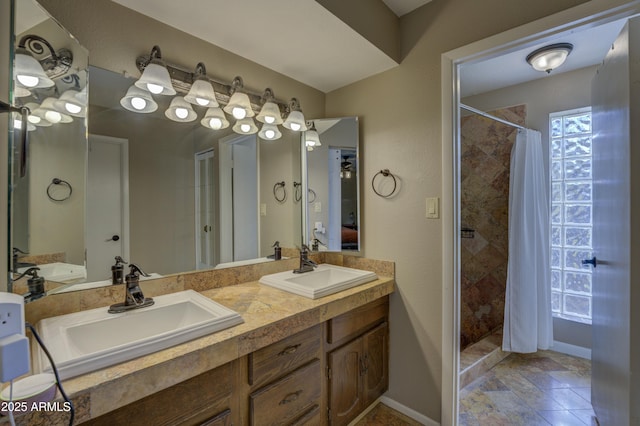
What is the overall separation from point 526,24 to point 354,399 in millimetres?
2104

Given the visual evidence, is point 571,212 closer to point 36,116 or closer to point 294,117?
point 294,117

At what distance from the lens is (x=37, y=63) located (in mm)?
900

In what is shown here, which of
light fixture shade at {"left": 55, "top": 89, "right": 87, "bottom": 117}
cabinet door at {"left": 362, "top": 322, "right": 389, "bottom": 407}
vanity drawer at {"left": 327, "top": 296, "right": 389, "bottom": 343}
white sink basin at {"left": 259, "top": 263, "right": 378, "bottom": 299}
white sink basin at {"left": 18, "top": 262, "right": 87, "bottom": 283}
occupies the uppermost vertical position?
light fixture shade at {"left": 55, "top": 89, "right": 87, "bottom": 117}

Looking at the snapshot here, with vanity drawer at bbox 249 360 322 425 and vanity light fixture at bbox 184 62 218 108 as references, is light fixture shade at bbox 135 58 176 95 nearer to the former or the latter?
vanity light fixture at bbox 184 62 218 108

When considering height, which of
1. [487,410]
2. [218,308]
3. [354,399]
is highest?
[218,308]

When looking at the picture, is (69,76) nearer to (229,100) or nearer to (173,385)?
(229,100)

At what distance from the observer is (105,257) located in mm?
1226

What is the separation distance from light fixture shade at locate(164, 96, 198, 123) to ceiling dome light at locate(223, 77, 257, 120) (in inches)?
8.1

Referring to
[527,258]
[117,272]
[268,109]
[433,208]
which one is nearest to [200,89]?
[268,109]

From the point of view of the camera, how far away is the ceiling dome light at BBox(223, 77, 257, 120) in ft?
5.25

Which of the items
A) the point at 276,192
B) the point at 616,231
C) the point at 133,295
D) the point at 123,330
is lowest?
the point at 123,330

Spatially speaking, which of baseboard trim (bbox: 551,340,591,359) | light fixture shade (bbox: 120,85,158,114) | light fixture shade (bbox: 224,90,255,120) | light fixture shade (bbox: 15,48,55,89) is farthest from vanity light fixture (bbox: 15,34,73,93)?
baseboard trim (bbox: 551,340,591,359)

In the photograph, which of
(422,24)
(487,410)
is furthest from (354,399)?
(422,24)

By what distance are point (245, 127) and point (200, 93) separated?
343mm
